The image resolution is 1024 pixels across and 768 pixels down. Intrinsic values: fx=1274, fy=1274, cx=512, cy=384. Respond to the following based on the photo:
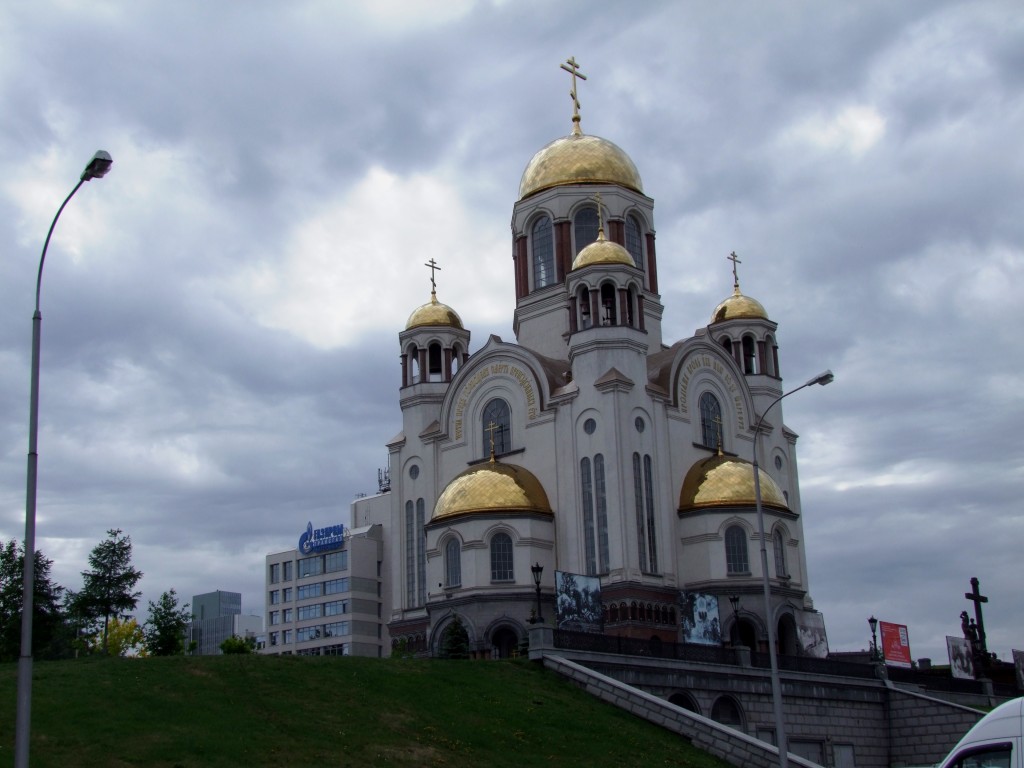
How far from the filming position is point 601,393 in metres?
46.3

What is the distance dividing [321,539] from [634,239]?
1590 inches

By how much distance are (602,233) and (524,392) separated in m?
7.23

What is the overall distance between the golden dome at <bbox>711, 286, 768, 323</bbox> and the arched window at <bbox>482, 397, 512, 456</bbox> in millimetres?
11739

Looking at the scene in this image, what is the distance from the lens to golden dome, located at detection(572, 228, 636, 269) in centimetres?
4850

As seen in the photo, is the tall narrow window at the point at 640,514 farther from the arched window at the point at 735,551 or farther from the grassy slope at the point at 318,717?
the grassy slope at the point at 318,717

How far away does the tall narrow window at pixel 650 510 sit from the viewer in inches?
1785

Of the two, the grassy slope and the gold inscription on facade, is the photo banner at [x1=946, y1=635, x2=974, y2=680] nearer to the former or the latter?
the gold inscription on facade

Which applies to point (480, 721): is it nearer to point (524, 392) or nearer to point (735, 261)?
point (524, 392)

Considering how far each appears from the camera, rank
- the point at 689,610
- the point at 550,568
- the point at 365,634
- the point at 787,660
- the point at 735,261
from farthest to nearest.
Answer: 1. the point at 365,634
2. the point at 735,261
3. the point at 550,568
4. the point at 689,610
5. the point at 787,660

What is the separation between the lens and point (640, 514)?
45.3 metres

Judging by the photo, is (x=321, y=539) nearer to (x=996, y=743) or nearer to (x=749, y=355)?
(x=749, y=355)

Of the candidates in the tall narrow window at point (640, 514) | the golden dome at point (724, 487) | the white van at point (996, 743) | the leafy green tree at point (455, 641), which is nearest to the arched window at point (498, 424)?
the tall narrow window at point (640, 514)

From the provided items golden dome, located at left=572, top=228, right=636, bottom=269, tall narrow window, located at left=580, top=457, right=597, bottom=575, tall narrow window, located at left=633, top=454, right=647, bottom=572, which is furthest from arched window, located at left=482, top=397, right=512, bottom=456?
golden dome, located at left=572, top=228, right=636, bottom=269

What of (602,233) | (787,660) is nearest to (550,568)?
(787,660)
